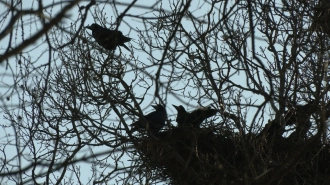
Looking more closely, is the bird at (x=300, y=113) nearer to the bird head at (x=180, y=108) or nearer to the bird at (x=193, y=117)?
the bird at (x=193, y=117)

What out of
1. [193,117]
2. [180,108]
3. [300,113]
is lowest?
[300,113]

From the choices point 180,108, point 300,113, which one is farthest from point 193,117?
point 300,113

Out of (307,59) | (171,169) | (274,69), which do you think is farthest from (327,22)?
(171,169)

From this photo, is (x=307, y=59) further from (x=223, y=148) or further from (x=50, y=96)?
(x=50, y=96)

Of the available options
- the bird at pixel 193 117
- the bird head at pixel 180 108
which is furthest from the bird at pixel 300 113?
the bird head at pixel 180 108

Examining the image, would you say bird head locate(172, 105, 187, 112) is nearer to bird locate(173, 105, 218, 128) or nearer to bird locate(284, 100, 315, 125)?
bird locate(173, 105, 218, 128)

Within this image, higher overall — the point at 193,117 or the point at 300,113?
the point at 193,117

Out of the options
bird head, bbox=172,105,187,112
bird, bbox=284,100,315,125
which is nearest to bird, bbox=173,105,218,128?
bird head, bbox=172,105,187,112

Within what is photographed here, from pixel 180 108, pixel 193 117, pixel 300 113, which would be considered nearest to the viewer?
pixel 300 113

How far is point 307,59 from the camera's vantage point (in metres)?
8.09

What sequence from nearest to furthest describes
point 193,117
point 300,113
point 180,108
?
1. point 300,113
2. point 193,117
3. point 180,108

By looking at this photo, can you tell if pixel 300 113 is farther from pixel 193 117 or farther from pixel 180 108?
pixel 180 108

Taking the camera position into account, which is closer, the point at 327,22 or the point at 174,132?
the point at 327,22

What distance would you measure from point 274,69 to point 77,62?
2.92 m
